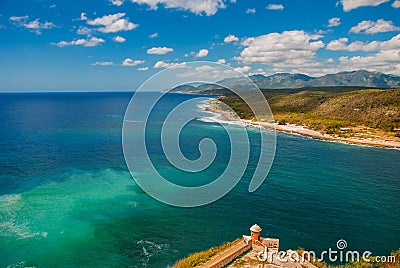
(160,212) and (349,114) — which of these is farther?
(349,114)

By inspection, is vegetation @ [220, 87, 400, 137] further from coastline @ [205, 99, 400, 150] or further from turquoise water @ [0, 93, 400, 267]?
turquoise water @ [0, 93, 400, 267]

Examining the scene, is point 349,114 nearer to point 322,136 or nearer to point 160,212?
point 322,136

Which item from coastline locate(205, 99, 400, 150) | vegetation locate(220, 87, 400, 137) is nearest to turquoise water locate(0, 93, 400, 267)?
coastline locate(205, 99, 400, 150)

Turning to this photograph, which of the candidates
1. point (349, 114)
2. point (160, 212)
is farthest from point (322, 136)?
point (160, 212)

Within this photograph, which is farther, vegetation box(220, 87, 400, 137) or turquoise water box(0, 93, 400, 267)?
vegetation box(220, 87, 400, 137)

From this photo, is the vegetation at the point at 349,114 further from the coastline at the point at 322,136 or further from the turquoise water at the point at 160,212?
the turquoise water at the point at 160,212

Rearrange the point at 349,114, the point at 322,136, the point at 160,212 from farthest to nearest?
the point at 349,114, the point at 322,136, the point at 160,212

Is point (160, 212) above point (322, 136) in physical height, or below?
below

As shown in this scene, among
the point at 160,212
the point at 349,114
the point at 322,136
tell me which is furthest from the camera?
the point at 349,114

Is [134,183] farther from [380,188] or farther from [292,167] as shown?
[380,188]
